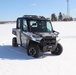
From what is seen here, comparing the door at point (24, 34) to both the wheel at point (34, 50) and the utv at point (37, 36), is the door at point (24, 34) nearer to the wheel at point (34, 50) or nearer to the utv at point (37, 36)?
the utv at point (37, 36)

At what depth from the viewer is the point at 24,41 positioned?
11742 millimetres

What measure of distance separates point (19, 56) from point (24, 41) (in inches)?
43.7

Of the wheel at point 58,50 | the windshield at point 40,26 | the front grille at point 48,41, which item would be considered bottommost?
the wheel at point 58,50

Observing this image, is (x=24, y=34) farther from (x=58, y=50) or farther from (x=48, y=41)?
(x=58, y=50)

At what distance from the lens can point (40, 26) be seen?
38.3 feet

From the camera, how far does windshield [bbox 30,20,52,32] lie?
37.7 feet

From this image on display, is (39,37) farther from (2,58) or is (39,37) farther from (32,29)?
(2,58)

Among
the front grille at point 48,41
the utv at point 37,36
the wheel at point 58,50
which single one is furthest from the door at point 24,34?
the wheel at point 58,50

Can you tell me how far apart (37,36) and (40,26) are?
1.13 meters

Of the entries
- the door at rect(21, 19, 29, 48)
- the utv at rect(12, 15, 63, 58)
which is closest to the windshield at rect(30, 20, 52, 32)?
the utv at rect(12, 15, 63, 58)

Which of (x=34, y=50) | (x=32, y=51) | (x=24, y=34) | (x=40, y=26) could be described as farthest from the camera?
(x=40, y=26)

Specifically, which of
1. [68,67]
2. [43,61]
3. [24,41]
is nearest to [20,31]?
[24,41]

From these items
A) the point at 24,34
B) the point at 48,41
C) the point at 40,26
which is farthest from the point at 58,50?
the point at 24,34

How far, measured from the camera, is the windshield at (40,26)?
1149 centimetres
